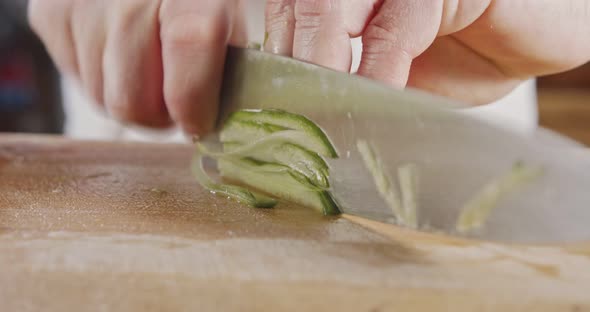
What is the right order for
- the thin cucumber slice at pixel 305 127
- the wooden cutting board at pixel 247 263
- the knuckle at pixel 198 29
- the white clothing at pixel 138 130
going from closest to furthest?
1. the wooden cutting board at pixel 247 263
2. the thin cucumber slice at pixel 305 127
3. the knuckle at pixel 198 29
4. the white clothing at pixel 138 130

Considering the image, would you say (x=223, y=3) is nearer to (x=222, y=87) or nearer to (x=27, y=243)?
(x=222, y=87)

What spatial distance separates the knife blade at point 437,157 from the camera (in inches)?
24.2

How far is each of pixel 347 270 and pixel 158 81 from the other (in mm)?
693

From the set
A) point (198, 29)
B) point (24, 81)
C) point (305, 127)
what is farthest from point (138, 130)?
point (24, 81)

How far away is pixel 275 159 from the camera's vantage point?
3.12 feet

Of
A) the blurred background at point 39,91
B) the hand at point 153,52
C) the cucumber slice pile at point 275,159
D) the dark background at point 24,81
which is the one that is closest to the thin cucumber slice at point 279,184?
the cucumber slice pile at point 275,159

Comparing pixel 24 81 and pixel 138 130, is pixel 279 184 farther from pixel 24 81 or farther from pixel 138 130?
pixel 24 81

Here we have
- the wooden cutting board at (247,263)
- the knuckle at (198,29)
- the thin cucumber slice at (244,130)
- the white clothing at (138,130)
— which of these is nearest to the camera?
the wooden cutting board at (247,263)

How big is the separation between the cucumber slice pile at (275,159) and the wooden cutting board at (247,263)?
3 centimetres

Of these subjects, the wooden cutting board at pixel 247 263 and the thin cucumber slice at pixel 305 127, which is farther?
the thin cucumber slice at pixel 305 127

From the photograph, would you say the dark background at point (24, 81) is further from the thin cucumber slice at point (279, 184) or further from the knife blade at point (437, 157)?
the knife blade at point (437, 157)

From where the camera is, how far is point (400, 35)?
849 mm

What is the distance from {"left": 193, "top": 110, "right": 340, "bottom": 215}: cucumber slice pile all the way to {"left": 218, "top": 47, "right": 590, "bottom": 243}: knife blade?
0.8 inches

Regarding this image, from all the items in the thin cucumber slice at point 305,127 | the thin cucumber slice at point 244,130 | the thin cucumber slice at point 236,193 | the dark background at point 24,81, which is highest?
the thin cucumber slice at point 305,127
